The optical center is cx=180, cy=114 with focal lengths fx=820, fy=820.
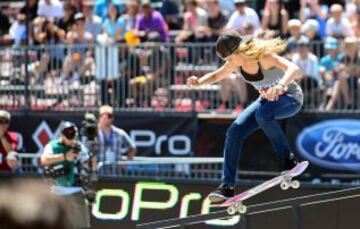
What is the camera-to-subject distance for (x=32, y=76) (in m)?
13.9

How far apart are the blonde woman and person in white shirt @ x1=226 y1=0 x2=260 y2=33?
6.18 metres

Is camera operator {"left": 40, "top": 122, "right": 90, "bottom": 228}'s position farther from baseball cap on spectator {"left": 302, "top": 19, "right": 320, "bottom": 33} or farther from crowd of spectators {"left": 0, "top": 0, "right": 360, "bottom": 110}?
baseball cap on spectator {"left": 302, "top": 19, "right": 320, "bottom": 33}

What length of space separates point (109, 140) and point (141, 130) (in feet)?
4.84

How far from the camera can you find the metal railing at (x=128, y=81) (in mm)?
12680

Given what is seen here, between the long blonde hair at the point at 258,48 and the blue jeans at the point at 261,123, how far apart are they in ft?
1.34

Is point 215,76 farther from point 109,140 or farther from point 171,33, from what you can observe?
point 171,33

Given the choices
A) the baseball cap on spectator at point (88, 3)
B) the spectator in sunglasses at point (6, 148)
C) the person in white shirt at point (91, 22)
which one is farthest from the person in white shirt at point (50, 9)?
the spectator in sunglasses at point (6, 148)

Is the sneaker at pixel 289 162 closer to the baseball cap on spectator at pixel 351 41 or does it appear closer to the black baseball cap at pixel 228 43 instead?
the black baseball cap at pixel 228 43

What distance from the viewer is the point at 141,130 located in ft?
44.1

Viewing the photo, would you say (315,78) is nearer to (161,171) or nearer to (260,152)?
(260,152)

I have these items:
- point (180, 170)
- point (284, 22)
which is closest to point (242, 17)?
point (284, 22)

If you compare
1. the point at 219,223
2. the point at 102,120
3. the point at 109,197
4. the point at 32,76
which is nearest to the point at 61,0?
the point at 32,76

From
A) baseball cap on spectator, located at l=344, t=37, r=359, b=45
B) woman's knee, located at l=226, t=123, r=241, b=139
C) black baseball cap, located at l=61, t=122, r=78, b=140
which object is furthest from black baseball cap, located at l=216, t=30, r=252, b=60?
baseball cap on spectator, located at l=344, t=37, r=359, b=45

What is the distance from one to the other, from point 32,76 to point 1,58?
0.64m
